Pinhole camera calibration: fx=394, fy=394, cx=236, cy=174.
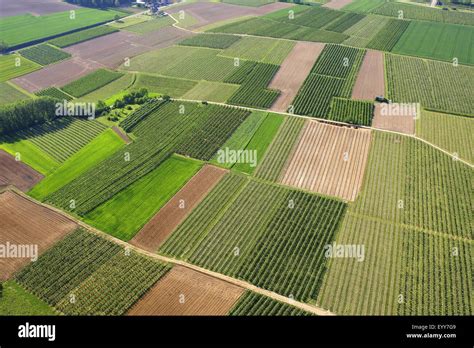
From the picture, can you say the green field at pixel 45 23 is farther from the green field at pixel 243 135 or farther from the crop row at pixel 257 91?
the green field at pixel 243 135

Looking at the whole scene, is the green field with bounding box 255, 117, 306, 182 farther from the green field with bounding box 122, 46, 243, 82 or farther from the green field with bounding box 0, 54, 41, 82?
the green field with bounding box 0, 54, 41, 82

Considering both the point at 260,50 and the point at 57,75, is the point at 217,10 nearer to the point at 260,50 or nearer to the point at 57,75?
the point at 260,50

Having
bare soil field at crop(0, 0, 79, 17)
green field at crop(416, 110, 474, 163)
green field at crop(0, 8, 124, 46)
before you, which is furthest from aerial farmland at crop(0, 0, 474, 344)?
bare soil field at crop(0, 0, 79, 17)

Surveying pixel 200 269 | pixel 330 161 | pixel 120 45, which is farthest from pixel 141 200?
pixel 120 45

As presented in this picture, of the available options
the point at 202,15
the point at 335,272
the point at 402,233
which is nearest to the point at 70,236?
the point at 335,272

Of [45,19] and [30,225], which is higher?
[45,19]

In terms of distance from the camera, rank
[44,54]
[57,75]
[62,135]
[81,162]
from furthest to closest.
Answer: [44,54] < [57,75] < [62,135] < [81,162]
